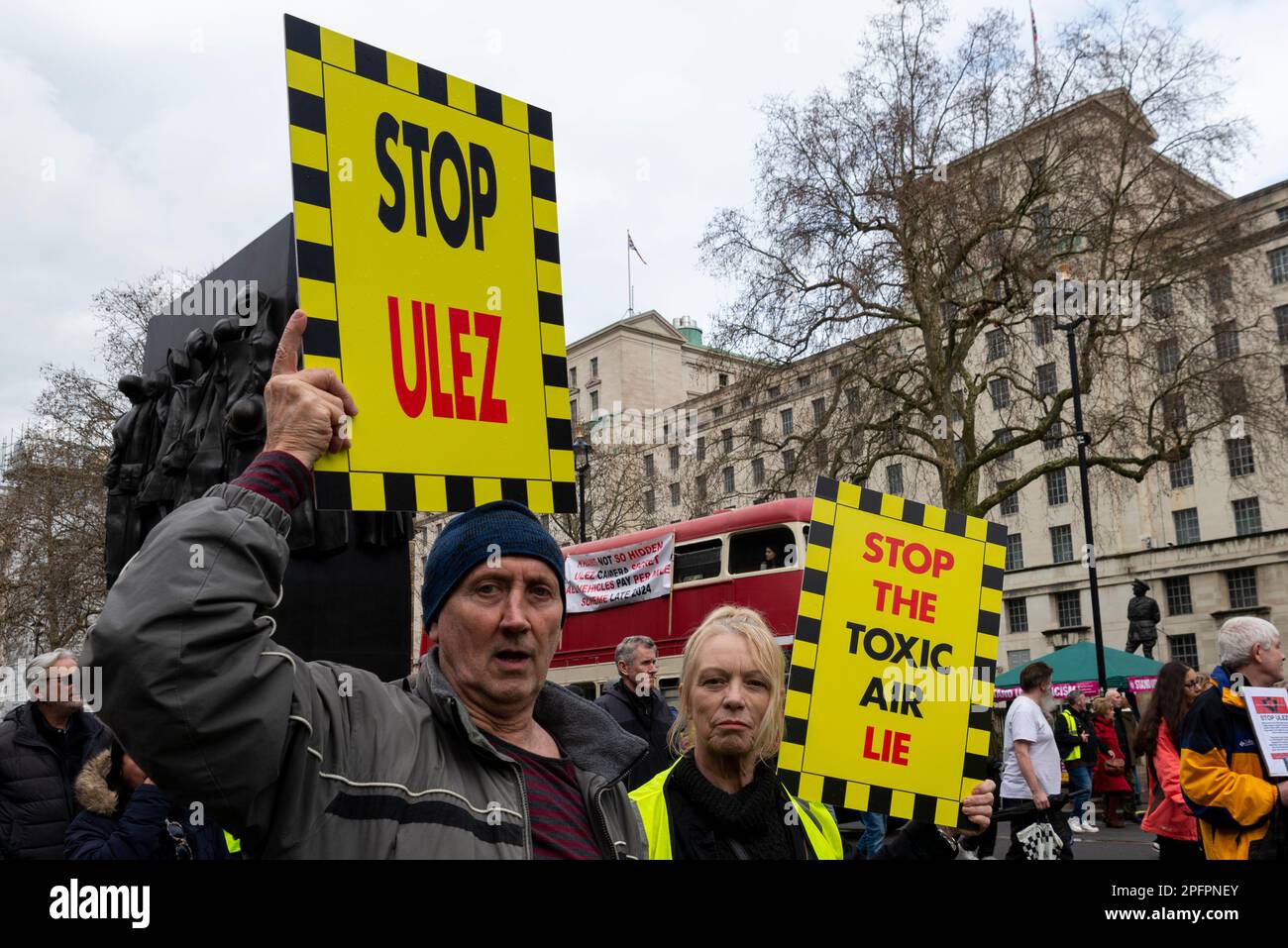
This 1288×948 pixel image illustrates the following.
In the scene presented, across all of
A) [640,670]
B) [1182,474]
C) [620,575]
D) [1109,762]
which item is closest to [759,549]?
[620,575]

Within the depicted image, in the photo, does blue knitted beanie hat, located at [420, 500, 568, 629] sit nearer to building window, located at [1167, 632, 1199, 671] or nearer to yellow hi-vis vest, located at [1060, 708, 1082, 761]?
yellow hi-vis vest, located at [1060, 708, 1082, 761]

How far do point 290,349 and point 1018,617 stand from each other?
51.8 meters

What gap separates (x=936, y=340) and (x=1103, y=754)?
9.78m

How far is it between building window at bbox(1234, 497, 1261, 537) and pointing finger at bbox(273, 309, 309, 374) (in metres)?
49.0

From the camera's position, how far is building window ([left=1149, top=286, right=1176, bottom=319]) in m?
21.7

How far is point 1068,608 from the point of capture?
48031mm

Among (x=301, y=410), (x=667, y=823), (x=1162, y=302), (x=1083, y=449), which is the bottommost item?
(x=667, y=823)

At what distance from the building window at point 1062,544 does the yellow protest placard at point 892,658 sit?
4810cm

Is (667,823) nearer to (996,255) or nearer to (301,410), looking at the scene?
(301,410)

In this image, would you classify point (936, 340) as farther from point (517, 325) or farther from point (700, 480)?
point (517, 325)

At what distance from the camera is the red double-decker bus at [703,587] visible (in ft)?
49.6

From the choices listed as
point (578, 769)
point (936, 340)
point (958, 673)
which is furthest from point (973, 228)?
point (578, 769)

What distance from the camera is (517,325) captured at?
9.59 feet

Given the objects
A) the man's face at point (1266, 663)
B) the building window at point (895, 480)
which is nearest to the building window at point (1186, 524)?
the building window at point (895, 480)
